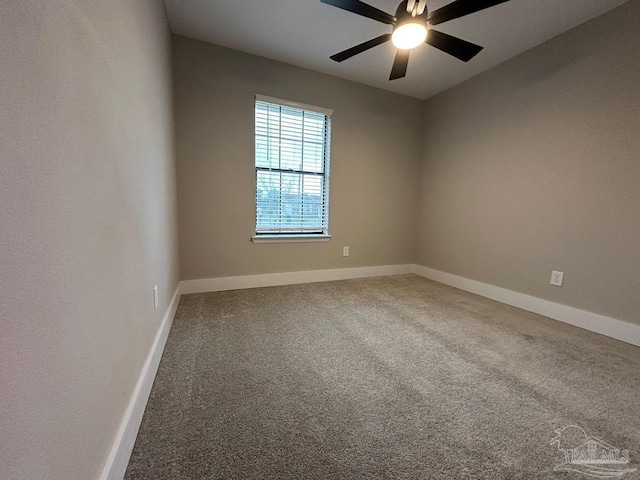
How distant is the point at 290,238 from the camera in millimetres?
3182

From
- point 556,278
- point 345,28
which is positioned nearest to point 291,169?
point 345,28

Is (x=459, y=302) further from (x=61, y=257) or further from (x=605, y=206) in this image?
(x=61, y=257)

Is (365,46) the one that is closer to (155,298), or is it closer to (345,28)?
(345,28)

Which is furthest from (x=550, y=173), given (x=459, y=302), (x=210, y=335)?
(x=210, y=335)

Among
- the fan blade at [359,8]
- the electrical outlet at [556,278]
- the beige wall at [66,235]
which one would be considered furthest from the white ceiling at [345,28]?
the electrical outlet at [556,278]

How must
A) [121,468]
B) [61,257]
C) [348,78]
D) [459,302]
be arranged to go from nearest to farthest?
[61,257] < [121,468] < [459,302] < [348,78]

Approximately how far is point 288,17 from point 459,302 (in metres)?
3.13

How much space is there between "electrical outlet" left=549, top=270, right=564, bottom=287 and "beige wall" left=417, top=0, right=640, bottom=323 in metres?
0.04

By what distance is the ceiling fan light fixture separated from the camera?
174 centimetres

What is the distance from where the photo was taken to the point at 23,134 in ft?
1.59

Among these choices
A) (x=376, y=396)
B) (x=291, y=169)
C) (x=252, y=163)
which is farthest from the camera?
(x=291, y=169)

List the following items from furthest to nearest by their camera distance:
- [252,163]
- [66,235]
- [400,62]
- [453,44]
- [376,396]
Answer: [252,163] → [400,62] → [453,44] → [376,396] → [66,235]

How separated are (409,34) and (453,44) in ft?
1.11

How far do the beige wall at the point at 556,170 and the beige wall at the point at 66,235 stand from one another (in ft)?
10.7
